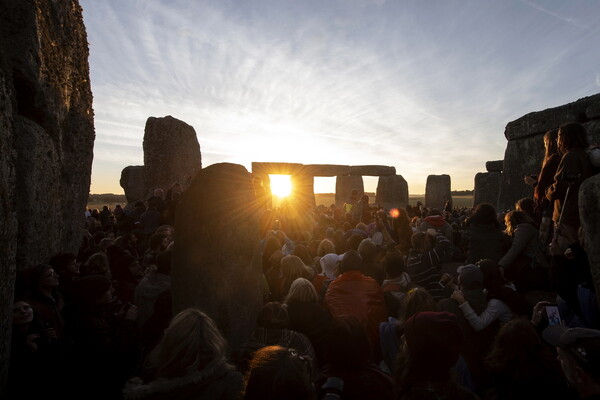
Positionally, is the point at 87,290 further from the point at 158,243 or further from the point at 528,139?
the point at 528,139

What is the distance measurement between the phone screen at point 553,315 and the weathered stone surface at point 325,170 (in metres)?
18.0

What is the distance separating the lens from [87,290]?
9.17ft

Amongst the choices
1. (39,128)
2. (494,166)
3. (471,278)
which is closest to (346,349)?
(471,278)

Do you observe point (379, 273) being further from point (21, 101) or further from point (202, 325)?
point (21, 101)

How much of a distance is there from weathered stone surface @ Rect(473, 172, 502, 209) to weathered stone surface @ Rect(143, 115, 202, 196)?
34.2 feet

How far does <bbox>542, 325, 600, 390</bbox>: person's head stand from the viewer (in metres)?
1.57

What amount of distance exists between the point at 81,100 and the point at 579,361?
19.3ft

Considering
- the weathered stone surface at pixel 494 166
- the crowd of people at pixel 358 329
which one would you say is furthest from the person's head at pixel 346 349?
the weathered stone surface at pixel 494 166

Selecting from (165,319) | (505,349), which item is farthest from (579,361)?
(165,319)

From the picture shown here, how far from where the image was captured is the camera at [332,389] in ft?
6.01

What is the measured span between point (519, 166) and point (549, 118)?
3.51ft

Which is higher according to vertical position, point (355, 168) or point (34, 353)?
point (355, 168)

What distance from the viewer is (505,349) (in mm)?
2109

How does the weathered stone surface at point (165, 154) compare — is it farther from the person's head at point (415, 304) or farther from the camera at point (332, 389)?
the camera at point (332, 389)
